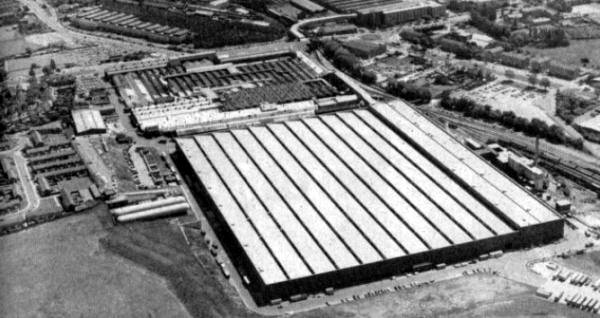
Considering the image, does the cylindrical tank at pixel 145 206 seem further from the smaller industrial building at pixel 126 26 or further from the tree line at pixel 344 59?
the smaller industrial building at pixel 126 26

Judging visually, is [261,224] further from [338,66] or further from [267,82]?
[338,66]

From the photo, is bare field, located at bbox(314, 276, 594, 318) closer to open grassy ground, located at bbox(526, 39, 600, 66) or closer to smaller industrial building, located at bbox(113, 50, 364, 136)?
smaller industrial building, located at bbox(113, 50, 364, 136)

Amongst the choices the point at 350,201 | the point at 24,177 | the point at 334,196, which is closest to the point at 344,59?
the point at 334,196

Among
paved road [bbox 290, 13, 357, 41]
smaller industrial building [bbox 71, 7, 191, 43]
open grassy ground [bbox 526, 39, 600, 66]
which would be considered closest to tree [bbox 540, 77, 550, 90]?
open grassy ground [bbox 526, 39, 600, 66]

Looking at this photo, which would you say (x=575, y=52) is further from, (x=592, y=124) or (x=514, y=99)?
(x=592, y=124)

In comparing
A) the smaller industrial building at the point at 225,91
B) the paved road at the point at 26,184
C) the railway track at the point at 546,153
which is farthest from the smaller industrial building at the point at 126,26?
the railway track at the point at 546,153

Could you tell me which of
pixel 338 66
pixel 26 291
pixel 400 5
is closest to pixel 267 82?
pixel 338 66

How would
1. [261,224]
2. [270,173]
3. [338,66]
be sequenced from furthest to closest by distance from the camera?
[338,66], [270,173], [261,224]
